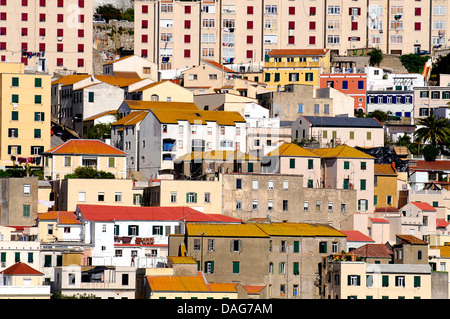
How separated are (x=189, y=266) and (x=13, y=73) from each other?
35.5 m

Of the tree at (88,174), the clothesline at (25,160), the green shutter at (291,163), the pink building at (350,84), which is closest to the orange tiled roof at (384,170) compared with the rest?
the green shutter at (291,163)

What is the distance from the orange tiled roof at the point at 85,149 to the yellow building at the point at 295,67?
2768 centimetres

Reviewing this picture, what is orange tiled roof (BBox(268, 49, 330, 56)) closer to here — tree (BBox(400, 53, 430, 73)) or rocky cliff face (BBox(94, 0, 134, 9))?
tree (BBox(400, 53, 430, 73))

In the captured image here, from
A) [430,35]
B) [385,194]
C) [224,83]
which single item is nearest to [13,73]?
[224,83]

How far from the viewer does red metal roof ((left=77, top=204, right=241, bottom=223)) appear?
5097cm

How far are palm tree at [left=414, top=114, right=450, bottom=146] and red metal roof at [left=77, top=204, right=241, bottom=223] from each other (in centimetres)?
2985

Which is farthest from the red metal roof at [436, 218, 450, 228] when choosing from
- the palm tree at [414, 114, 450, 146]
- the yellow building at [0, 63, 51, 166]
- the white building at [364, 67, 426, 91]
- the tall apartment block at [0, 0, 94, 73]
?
the tall apartment block at [0, 0, 94, 73]

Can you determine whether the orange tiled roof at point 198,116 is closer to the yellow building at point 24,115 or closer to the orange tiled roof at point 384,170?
the yellow building at point 24,115

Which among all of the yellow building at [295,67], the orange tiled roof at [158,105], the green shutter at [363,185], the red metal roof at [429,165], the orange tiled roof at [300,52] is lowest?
the green shutter at [363,185]

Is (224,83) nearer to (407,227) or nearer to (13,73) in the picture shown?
(13,73)

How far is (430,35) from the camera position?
335 ft

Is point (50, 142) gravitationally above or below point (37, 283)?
above

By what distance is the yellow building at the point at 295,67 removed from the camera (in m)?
88.4
